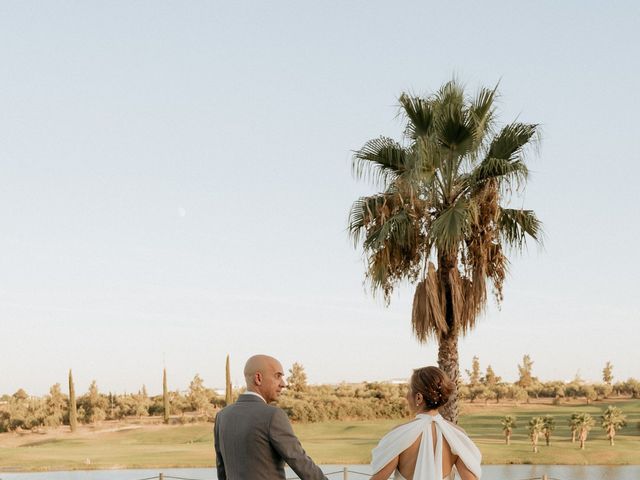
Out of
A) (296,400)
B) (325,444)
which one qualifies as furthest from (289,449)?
(296,400)

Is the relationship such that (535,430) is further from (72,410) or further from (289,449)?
(289,449)

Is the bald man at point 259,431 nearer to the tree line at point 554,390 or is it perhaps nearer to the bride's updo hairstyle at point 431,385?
the bride's updo hairstyle at point 431,385

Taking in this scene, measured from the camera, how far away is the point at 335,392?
61.2 metres

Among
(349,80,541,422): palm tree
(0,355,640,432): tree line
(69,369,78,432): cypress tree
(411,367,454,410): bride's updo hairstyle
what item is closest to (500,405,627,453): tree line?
(0,355,640,432): tree line

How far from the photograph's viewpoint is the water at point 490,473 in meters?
38.5

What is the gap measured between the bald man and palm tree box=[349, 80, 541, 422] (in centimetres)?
988

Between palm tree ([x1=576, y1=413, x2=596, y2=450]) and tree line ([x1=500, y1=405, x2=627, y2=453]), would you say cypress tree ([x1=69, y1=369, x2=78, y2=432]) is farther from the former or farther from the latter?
palm tree ([x1=576, y1=413, x2=596, y2=450])

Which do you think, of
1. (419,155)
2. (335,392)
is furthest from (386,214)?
(335,392)

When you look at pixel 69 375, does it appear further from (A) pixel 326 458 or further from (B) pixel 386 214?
(B) pixel 386 214

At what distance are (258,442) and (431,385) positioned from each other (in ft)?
2.90

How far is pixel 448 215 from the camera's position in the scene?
549 inches

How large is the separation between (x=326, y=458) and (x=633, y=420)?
67.2 feet

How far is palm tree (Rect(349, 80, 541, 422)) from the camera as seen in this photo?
14.2 meters

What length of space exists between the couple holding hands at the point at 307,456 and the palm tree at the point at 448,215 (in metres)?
9.81
